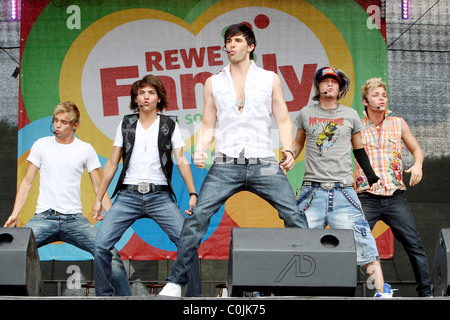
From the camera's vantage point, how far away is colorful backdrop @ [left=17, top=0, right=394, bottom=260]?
6.63 meters

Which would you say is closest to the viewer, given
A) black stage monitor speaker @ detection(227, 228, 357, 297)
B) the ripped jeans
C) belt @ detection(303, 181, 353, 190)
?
black stage monitor speaker @ detection(227, 228, 357, 297)

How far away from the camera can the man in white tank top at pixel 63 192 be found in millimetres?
4867

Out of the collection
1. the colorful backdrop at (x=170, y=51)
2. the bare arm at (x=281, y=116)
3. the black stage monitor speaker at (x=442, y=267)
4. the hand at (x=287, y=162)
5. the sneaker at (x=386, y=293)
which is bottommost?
the sneaker at (x=386, y=293)

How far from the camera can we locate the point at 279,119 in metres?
4.40

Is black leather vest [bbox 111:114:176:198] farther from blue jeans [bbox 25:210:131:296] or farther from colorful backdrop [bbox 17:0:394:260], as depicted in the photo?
colorful backdrop [bbox 17:0:394:260]

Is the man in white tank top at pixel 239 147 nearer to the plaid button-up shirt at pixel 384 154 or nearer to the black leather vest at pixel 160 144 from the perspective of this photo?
the black leather vest at pixel 160 144

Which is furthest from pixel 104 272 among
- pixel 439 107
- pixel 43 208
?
pixel 439 107

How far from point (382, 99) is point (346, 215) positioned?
1166 mm

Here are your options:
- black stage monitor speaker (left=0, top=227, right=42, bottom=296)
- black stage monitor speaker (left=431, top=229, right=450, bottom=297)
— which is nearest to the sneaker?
black stage monitor speaker (left=431, top=229, right=450, bottom=297)

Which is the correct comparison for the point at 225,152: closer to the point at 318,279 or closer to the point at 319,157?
the point at 319,157

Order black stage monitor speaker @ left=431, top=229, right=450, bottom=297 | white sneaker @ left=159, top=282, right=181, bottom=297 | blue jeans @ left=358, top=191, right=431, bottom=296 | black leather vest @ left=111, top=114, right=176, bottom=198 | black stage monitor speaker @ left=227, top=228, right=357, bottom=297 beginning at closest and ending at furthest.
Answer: black stage monitor speaker @ left=227, top=228, right=357, bottom=297, black stage monitor speaker @ left=431, top=229, right=450, bottom=297, white sneaker @ left=159, top=282, right=181, bottom=297, black leather vest @ left=111, top=114, right=176, bottom=198, blue jeans @ left=358, top=191, right=431, bottom=296

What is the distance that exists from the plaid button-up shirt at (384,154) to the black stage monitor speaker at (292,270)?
63.5 inches

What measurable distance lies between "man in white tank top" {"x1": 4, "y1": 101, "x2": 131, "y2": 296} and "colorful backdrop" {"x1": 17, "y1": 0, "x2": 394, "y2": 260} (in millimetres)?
1431

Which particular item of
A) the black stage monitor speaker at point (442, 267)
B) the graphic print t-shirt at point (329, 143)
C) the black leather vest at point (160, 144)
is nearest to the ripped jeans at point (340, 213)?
the graphic print t-shirt at point (329, 143)
